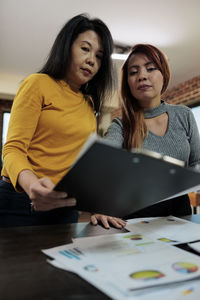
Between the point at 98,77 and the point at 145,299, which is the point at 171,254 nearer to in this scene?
the point at 145,299

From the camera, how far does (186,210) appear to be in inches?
50.8

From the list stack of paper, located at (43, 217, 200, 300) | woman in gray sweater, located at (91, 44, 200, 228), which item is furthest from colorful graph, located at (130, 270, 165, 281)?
woman in gray sweater, located at (91, 44, 200, 228)

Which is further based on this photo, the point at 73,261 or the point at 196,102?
the point at 196,102

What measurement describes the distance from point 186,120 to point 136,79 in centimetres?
33

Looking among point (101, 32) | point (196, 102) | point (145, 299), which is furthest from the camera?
point (196, 102)

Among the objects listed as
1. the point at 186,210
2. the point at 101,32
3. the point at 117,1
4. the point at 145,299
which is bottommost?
the point at 186,210

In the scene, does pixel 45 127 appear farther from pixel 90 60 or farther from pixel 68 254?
pixel 68 254

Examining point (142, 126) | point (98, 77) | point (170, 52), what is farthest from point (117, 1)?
point (142, 126)

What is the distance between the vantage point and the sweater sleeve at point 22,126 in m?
0.87

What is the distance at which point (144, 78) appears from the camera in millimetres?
1341

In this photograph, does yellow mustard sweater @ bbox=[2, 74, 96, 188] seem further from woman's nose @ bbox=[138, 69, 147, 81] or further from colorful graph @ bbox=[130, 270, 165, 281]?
colorful graph @ bbox=[130, 270, 165, 281]

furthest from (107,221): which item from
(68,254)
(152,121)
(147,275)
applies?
(152,121)

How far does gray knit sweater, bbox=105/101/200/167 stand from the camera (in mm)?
1305

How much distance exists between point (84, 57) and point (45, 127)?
14.5 inches
